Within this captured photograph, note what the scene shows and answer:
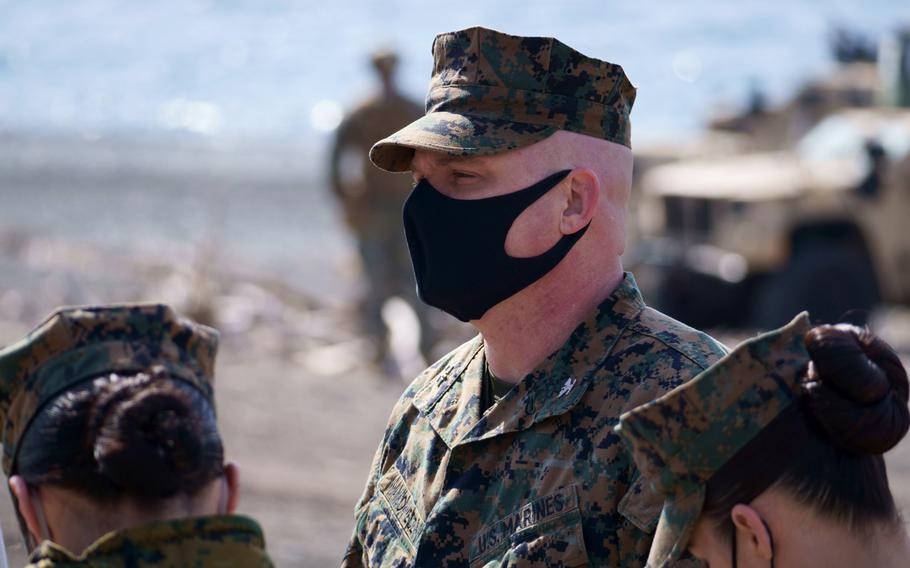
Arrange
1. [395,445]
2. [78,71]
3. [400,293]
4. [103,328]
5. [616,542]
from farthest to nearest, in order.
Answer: [78,71]
[400,293]
[395,445]
[103,328]
[616,542]

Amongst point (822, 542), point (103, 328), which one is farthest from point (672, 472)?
point (103, 328)

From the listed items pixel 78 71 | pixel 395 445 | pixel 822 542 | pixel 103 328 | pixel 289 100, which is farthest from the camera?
pixel 78 71

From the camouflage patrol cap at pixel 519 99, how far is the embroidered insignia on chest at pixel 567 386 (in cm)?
43

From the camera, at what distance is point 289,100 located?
45.2m

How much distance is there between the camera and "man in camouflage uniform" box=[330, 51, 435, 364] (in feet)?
35.3

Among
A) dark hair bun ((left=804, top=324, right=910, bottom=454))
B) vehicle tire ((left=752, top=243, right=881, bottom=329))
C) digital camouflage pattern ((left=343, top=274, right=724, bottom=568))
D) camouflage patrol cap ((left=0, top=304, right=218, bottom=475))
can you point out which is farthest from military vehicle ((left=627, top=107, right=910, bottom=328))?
dark hair bun ((left=804, top=324, right=910, bottom=454))

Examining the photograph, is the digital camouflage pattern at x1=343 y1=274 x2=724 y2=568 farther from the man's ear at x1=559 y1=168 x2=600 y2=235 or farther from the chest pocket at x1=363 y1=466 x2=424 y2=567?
the man's ear at x1=559 y1=168 x2=600 y2=235

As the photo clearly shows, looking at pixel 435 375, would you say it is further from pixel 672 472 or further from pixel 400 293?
pixel 400 293

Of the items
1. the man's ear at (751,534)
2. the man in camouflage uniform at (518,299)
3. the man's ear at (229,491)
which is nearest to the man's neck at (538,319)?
the man in camouflage uniform at (518,299)

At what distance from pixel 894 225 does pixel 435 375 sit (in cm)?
956

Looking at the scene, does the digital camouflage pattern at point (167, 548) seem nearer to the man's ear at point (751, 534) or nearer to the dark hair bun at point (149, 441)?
the dark hair bun at point (149, 441)

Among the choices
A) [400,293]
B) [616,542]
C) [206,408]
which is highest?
[206,408]

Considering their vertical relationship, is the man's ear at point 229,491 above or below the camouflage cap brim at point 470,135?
below

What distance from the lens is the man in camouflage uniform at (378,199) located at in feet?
35.3
